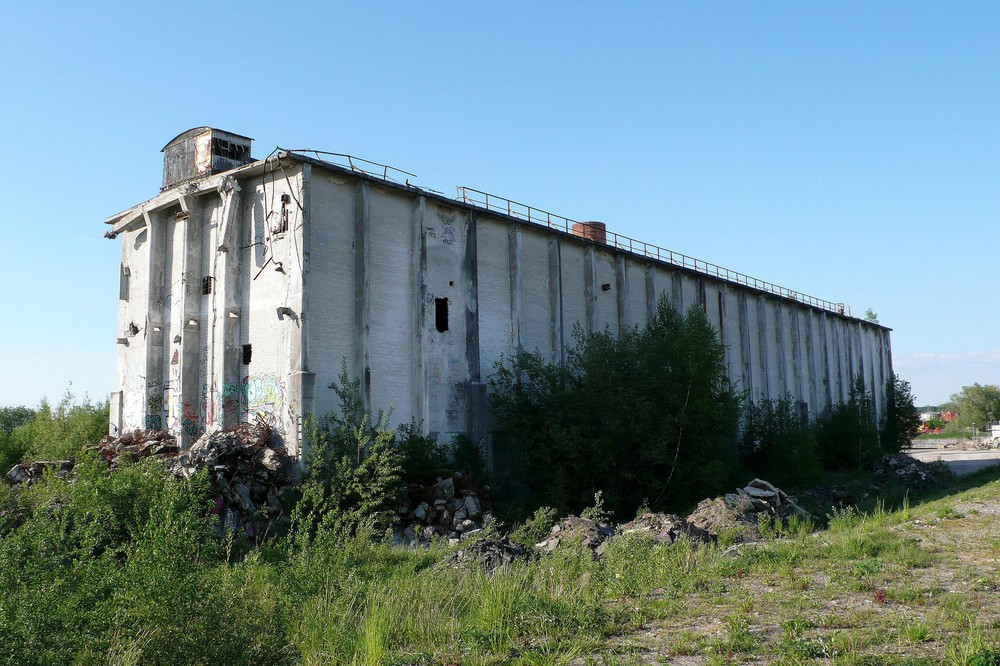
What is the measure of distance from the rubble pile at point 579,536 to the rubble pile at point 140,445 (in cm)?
1034

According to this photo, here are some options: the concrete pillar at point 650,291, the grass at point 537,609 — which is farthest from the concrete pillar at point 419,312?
the concrete pillar at point 650,291

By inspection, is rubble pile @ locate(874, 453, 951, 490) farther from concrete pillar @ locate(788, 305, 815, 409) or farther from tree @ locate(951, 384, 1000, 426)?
tree @ locate(951, 384, 1000, 426)

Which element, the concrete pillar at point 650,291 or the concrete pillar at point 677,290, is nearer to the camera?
the concrete pillar at point 650,291

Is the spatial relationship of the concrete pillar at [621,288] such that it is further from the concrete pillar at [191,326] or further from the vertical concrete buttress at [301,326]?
the concrete pillar at [191,326]

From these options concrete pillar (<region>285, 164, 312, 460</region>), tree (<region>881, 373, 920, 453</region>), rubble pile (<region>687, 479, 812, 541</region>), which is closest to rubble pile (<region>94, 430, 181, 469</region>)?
concrete pillar (<region>285, 164, 312, 460</region>)

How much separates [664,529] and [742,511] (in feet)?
9.50

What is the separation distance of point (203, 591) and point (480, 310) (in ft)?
53.8

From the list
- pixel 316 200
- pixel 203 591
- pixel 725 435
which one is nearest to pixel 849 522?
pixel 725 435

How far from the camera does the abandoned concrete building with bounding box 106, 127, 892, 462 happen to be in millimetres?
18984

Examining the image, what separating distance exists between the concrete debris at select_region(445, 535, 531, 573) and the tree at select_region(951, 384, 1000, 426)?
96.2 metres

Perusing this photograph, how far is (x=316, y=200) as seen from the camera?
63.1ft

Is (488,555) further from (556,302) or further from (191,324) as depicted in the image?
(556,302)

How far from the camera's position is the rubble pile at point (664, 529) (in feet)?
41.7

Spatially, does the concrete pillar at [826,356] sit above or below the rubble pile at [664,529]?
above
